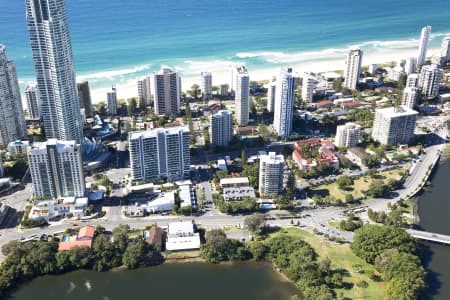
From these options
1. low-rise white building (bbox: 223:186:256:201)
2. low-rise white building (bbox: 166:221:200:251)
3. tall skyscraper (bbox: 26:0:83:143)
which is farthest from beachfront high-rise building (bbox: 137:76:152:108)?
low-rise white building (bbox: 166:221:200:251)

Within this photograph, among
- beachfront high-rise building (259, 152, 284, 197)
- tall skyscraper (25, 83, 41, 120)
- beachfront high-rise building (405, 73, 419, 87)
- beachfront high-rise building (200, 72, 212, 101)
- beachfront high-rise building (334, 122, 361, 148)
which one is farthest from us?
beachfront high-rise building (200, 72, 212, 101)

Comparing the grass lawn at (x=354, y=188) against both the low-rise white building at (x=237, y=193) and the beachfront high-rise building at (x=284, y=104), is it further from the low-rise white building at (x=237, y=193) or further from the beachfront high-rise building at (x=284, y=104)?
the beachfront high-rise building at (x=284, y=104)

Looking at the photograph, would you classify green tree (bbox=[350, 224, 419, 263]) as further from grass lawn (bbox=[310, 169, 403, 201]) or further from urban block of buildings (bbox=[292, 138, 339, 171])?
urban block of buildings (bbox=[292, 138, 339, 171])

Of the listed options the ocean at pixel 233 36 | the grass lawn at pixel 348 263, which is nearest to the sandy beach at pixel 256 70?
the ocean at pixel 233 36

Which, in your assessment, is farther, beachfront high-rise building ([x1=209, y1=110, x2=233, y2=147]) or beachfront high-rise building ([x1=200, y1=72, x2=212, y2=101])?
beachfront high-rise building ([x1=200, y1=72, x2=212, y2=101])

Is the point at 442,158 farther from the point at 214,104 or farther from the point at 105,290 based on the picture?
the point at 105,290

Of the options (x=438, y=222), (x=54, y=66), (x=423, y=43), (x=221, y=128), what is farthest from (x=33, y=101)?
(x=423, y=43)

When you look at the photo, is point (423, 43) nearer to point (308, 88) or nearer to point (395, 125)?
point (308, 88)
